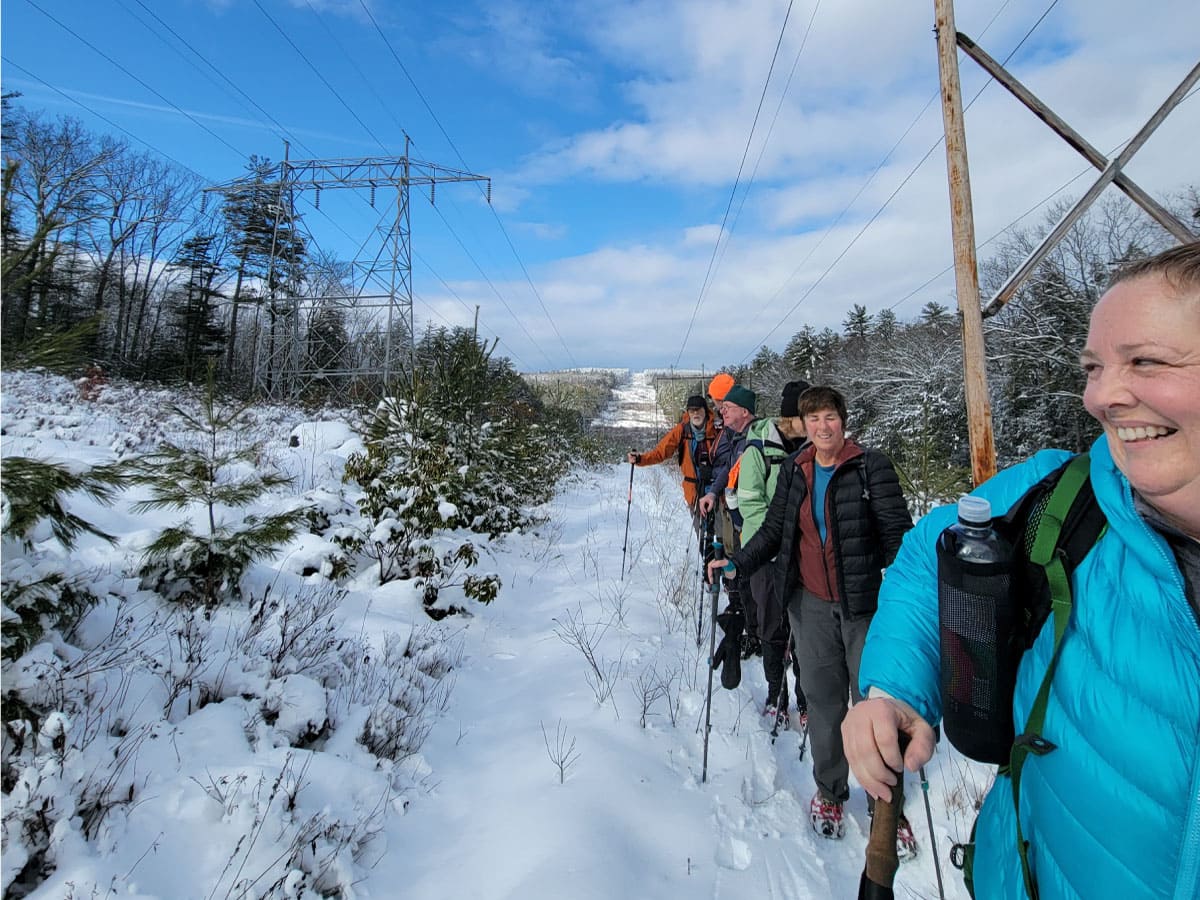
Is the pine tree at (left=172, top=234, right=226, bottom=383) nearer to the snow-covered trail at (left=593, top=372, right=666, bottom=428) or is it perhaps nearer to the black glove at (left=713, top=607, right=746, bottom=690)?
the black glove at (left=713, top=607, right=746, bottom=690)

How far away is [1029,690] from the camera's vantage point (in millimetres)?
1093

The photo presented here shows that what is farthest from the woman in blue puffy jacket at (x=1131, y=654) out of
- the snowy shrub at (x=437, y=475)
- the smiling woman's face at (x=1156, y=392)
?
the snowy shrub at (x=437, y=475)

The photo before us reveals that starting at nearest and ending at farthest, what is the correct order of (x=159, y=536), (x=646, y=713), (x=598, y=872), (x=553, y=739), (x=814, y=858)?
(x=598, y=872)
(x=814, y=858)
(x=553, y=739)
(x=159, y=536)
(x=646, y=713)

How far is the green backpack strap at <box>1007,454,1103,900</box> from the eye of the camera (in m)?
1.02

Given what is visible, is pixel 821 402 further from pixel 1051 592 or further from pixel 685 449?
pixel 685 449

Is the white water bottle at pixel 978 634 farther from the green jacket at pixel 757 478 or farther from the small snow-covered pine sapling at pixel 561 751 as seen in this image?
the green jacket at pixel 757 478

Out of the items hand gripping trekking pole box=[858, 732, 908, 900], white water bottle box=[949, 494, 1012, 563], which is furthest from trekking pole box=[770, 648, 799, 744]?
white water bottle box=[949, 494, 1012, 563]

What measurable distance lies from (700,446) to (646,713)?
3983 mm

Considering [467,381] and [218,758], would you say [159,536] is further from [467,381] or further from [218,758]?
[467,381]

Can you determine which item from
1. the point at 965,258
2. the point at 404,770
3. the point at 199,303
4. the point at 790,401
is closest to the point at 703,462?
the point at 790,401

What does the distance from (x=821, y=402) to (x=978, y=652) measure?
1.87 metres

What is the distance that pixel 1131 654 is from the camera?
90cm

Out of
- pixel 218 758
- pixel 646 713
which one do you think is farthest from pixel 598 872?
pixel 218 758

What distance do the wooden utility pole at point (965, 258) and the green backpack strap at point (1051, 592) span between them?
3823mm
